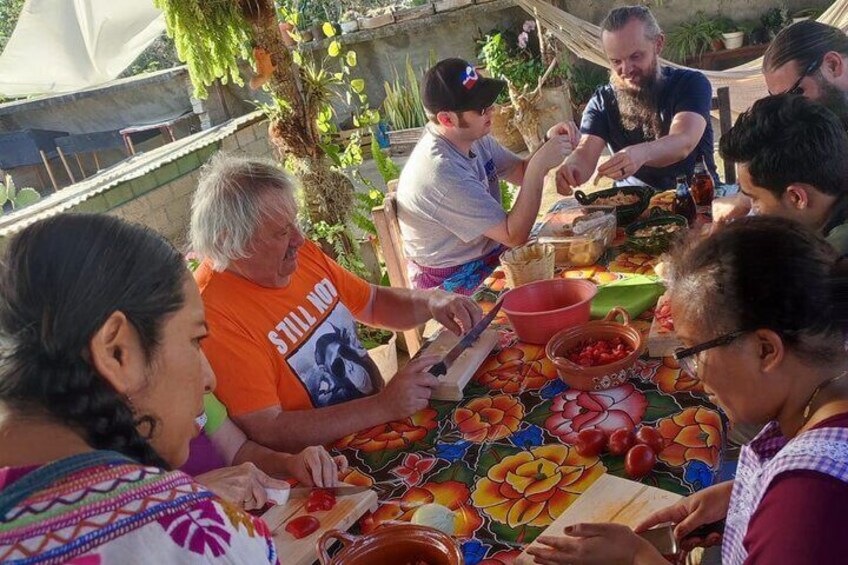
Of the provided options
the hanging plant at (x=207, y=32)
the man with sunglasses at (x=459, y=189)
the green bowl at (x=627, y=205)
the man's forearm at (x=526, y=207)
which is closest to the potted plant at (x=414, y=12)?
the hanging plant at (x=207, y=32)

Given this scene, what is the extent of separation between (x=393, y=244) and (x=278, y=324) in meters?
1.42

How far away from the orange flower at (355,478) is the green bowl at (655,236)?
1.50 m

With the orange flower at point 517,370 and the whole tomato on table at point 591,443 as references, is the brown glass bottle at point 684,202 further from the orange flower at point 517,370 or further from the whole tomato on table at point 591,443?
the whole tomato on table at point 591,443

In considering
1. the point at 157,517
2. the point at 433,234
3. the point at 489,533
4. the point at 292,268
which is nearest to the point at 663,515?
the point at 489,533

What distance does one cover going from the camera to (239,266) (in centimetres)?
219

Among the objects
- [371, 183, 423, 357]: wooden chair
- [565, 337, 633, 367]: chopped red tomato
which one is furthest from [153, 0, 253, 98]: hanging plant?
[565, 337, 633, 367]: chopped red tomato

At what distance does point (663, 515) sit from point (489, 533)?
0.36 metres

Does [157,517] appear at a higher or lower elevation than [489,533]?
higher

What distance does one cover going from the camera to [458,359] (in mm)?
2141

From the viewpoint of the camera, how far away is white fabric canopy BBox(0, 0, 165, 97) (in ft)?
30.8

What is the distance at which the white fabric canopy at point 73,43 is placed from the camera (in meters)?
9.38

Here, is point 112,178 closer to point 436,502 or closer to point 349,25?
point 349,25

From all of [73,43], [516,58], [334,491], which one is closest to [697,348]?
[334,491]

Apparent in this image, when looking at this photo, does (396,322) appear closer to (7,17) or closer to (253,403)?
(253,403)
